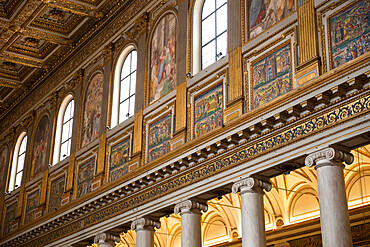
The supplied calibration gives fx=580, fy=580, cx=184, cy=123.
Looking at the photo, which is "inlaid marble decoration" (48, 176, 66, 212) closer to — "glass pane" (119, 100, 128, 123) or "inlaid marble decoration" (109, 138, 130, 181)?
"inlaid marble decoration" (109, 138, 130, 181)

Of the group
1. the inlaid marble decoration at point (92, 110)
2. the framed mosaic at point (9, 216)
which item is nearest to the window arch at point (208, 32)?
the inlaid marble decoration at point (92, 110)

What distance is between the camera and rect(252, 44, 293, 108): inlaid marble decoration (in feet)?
37.3

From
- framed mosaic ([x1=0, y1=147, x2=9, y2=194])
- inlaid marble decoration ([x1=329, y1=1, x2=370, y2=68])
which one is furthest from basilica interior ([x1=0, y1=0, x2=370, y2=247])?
framed mosaic ([x1=0, y1=147, x2=9, y2=194])

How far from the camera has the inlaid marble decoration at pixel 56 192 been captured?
19.3m

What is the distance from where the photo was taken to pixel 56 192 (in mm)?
19609

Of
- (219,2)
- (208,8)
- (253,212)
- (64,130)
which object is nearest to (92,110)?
(64,130)

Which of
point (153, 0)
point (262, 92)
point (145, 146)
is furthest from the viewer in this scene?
point (153, 0)

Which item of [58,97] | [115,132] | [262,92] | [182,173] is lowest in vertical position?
[182,173]

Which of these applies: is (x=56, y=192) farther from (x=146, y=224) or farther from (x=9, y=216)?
(x=146, y=224)

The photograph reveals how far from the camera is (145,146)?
15336 mm

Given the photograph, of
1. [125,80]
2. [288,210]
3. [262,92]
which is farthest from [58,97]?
[262,92]

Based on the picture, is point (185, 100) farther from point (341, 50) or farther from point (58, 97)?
point (58, 97)

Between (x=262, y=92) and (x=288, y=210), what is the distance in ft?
17.2

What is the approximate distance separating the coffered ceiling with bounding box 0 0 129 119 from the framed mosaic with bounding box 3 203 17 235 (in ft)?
15.6
